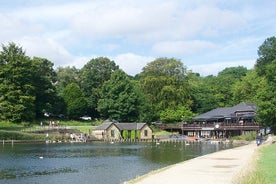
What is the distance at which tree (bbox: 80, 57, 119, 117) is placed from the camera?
112m

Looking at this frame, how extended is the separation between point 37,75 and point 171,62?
34.5 meters

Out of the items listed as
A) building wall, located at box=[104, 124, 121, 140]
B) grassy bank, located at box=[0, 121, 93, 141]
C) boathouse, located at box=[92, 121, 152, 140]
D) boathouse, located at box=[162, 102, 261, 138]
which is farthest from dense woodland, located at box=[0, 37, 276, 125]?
building wall, located at box=[104, 124, 121, 140]

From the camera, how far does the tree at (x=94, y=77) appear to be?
369ft

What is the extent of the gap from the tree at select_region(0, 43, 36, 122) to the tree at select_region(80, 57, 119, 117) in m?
20.8

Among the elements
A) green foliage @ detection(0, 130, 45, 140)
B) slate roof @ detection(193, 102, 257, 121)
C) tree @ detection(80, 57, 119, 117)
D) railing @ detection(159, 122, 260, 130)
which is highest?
tree @ detection(80, 57, 119, 117)

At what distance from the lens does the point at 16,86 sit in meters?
90.9

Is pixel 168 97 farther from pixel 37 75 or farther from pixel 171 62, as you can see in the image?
pixel 37 75

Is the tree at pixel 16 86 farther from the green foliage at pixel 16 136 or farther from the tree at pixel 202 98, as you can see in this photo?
→ the tree at pixel 202 98

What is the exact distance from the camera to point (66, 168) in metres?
37.2

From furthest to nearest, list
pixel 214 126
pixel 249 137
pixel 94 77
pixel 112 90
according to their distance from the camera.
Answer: pixel 94 77, pixel 112 90, pixel 214 126, pixel 249 137

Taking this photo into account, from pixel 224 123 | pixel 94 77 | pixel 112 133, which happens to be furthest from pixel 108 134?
pixel 94 77

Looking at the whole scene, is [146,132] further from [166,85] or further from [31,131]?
[31,131]

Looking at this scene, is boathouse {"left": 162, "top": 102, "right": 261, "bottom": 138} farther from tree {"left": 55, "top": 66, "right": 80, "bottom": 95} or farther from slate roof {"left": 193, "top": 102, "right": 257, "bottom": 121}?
tree {"left": 55, "top": 66, "right": 80, "bottom": 95}

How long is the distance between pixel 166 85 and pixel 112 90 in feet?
47.8
